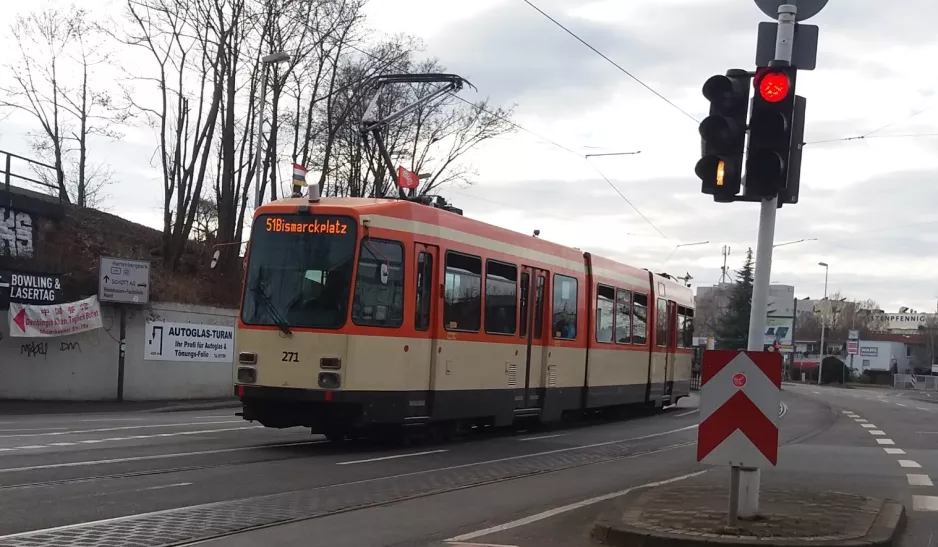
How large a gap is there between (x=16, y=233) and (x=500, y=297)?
1736cm

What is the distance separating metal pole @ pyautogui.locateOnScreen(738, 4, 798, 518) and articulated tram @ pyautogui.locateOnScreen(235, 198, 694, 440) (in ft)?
22.0

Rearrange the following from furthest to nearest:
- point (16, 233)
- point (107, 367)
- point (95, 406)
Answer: point (16, 233) < point (107, 367) < point (95, 406)

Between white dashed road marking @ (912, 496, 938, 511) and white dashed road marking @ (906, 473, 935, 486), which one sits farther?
white dashed road marking @ (906, 473, 935, 486)

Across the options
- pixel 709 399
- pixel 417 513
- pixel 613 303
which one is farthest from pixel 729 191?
pixel 613 303

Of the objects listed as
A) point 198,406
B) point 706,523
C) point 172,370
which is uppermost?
point 706,523

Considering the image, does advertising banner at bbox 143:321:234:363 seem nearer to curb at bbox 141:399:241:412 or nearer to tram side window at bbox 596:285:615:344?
curb at bbox 141:399:241:412

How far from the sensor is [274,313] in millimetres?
14766

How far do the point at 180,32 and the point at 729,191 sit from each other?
2858 centimetres

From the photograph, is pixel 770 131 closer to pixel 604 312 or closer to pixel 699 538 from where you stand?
pixel 699 538

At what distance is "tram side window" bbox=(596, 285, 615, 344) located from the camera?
72.7 ft

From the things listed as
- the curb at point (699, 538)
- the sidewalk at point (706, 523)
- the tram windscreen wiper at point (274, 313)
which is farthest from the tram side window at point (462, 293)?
the curb at point (699, 538)

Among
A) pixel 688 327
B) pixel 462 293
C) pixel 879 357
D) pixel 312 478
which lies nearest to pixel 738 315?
pixel 879 357

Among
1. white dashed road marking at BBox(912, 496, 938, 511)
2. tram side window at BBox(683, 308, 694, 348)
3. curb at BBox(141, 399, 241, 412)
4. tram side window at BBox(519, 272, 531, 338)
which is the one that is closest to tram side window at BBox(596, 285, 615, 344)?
tram side window at BBox(519, 272, 531, 338)

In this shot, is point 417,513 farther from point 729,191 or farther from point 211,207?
point 211,207
